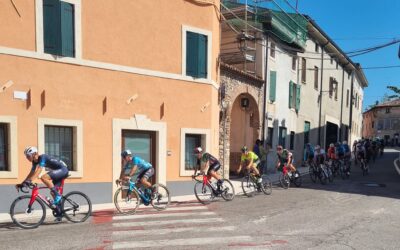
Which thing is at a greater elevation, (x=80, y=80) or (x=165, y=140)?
(x=80, y=80)

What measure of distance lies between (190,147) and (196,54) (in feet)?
11.4

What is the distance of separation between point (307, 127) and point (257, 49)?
982 centimetres

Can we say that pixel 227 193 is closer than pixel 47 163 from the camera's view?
No

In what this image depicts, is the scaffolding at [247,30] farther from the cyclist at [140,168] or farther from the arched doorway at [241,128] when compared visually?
the cyclist at [140,168]

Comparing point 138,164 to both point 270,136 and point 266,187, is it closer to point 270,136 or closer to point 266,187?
point 266,187

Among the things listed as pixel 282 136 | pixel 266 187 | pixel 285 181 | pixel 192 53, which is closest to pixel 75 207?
pixel 266 187

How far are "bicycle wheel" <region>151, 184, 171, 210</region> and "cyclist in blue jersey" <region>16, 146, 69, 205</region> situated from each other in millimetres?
2489

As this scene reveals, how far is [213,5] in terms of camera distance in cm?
1333

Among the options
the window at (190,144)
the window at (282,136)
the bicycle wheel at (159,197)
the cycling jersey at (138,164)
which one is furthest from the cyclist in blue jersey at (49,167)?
the window at (282,136)

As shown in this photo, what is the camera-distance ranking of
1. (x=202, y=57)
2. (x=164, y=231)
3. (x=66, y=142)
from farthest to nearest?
(x=202, y=57)
(x=66, y=142)
(x=164, y=231)

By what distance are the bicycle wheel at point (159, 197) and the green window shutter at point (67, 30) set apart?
4.63 m

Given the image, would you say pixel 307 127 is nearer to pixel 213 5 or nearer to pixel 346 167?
pixel 346 167

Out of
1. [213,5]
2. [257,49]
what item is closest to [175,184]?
[213,5]

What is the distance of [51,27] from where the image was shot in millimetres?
9922
